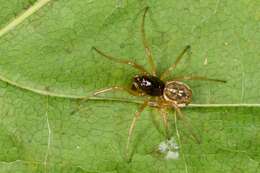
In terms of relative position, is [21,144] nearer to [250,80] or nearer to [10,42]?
[10,42]

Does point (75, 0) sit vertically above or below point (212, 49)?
above

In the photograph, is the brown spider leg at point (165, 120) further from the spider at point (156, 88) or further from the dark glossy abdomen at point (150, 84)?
the dark glossy abdomen at point (150, 84)

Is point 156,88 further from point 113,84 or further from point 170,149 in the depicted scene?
point 170,149

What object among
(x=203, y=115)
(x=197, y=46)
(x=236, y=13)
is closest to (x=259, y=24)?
(x=236, y=13)

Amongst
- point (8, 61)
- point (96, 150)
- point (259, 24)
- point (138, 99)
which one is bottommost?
point (96, 150)

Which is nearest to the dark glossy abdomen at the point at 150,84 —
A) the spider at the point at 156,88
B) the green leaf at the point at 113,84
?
the spider at the point at 156,88

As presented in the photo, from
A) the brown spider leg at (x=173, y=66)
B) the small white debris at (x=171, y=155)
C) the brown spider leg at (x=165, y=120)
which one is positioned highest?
the brown spider leg at (x=173, y=66)
